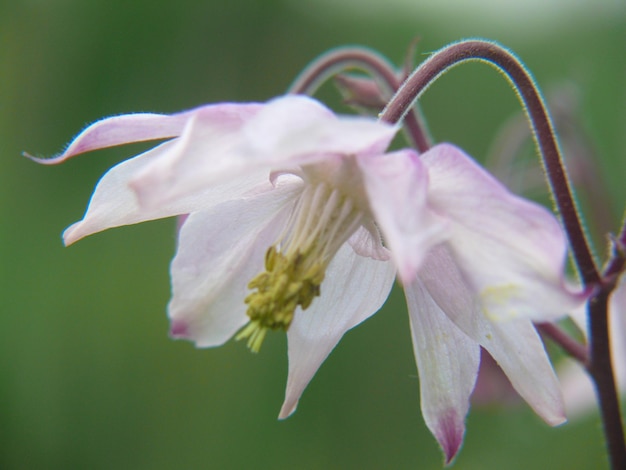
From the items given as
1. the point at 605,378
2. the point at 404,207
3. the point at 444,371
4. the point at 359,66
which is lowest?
the point at 605,378

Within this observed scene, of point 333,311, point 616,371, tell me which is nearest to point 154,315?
point 616,371

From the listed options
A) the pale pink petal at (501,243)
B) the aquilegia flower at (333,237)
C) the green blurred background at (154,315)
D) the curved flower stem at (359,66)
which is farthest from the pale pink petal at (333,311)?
the green blurred background at (154,315)

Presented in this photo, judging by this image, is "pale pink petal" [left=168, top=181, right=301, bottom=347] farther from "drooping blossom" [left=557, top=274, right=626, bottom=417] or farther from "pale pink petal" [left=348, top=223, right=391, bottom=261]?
"drooping blossom" [left=557, top=274, right=626, bottom=417]

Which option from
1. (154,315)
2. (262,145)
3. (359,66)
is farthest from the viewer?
(154,315)

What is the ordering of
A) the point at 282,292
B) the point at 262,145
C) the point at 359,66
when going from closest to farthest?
the point at 262,145, the point at 282,292, the point at 359,66

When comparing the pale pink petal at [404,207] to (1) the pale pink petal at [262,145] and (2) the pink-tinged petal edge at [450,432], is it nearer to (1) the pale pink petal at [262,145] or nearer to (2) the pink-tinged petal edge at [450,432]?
(1) the pale pink petal at [262,145]

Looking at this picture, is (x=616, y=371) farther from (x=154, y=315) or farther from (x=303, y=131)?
(x=154, y=315)

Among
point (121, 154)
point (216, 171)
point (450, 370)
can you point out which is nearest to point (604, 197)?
point (450, 370)

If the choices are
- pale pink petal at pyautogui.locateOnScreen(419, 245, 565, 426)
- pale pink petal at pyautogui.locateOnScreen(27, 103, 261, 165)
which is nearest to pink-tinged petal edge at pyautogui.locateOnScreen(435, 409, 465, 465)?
pale pink petal at pyautogui.locateOnScreen(419, 245, 565, 426)

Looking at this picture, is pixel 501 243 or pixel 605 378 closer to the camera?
pixel 501 243
